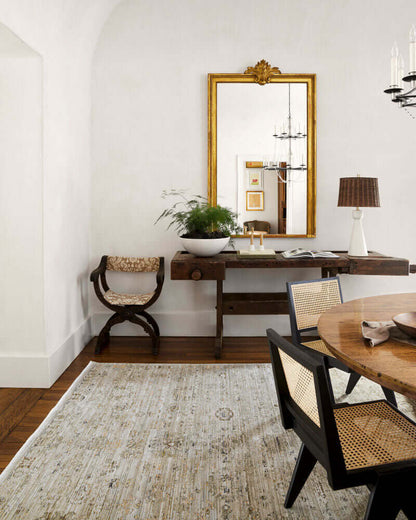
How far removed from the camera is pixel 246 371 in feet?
10.5

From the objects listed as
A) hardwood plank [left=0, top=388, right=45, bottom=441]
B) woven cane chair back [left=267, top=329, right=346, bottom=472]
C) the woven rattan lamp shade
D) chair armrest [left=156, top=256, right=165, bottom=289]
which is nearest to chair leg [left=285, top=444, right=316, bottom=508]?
woven cane chair back [left=267, top=329, right=346, bottom=472]

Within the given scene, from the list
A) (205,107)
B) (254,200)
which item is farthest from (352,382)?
(205,107)

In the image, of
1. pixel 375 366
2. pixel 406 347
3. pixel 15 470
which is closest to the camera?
pixel 375 366

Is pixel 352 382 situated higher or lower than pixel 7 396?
higher

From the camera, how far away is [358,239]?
12.1 feet

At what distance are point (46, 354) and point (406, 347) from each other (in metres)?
2.29

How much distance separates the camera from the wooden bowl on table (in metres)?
1.55

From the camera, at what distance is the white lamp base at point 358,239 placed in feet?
12.0

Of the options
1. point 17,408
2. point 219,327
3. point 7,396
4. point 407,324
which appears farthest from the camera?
point 219,327

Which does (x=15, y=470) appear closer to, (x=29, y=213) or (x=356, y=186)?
(x=29, y=213)

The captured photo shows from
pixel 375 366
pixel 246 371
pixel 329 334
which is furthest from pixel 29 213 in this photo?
pixel 375 366

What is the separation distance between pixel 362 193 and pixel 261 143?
38.5 inches

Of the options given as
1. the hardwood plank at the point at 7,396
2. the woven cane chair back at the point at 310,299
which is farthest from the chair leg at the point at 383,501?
the hardwood plank at the point at 7,396

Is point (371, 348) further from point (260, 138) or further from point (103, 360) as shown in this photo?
point (260, 138)
